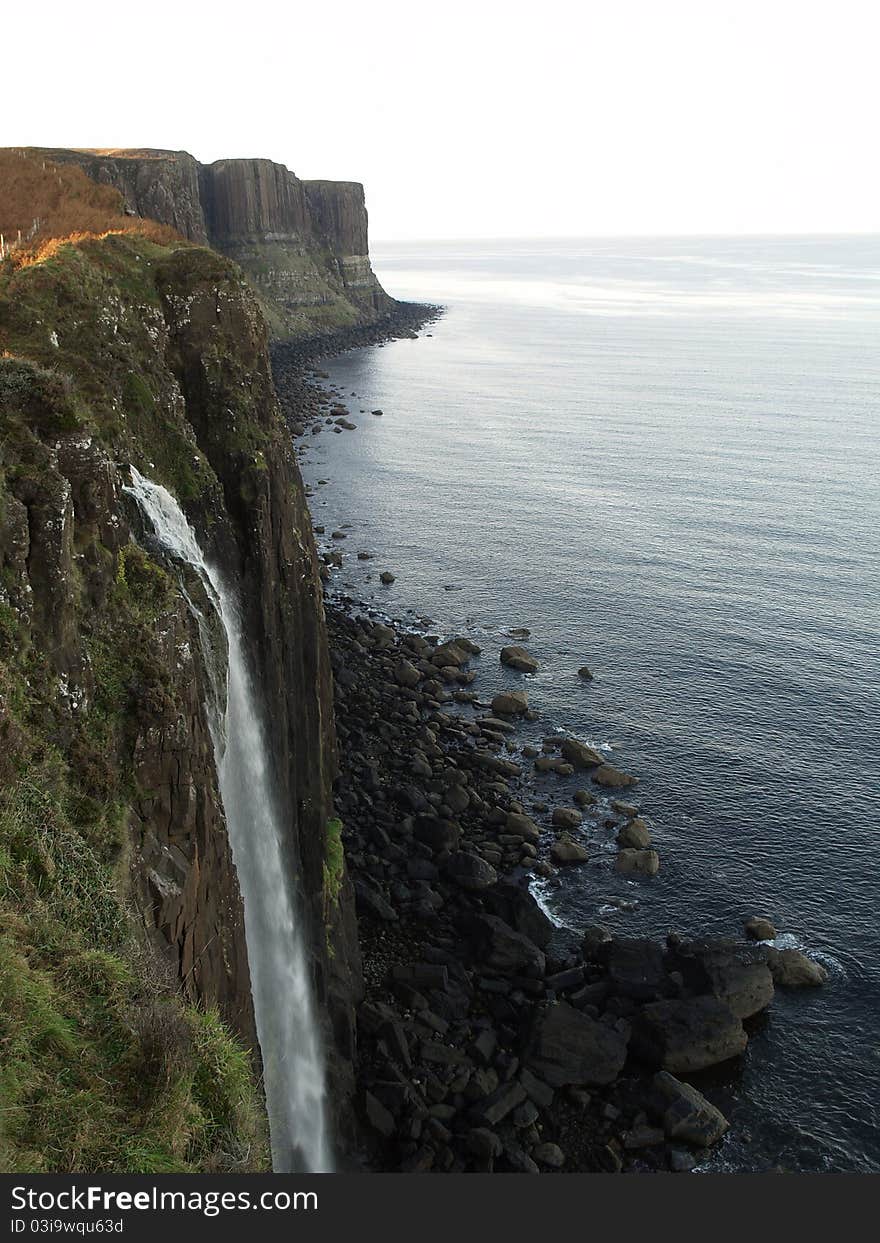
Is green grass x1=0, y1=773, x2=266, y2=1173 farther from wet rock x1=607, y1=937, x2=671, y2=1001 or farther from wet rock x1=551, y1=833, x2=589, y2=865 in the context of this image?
wet rock x1=551, y1=833, x2=589, y2=865

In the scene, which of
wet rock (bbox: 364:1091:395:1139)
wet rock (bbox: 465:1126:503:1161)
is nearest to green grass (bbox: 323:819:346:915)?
wet rock (bbox: 364:1091:395:1139)

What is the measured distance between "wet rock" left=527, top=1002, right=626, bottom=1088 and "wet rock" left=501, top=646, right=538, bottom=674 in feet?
86.8

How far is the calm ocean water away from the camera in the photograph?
33500 millimetres

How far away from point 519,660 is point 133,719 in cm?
3982

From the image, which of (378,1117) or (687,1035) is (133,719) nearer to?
(378,1117)

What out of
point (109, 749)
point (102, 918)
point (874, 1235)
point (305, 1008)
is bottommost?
point (305, 1008)

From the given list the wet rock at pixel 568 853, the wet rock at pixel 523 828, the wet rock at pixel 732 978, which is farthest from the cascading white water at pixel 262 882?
the wet rock at pixel 523 828

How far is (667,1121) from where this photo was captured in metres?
28.0

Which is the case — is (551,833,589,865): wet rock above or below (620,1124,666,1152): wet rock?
above

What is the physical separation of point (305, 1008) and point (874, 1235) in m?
18.3

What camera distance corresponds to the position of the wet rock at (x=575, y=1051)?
29.4 metres

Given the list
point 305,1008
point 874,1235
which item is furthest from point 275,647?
point 874,1235

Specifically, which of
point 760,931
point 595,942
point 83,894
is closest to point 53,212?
point 83,894

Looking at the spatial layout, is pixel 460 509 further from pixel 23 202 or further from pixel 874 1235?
pixel 874 1235
